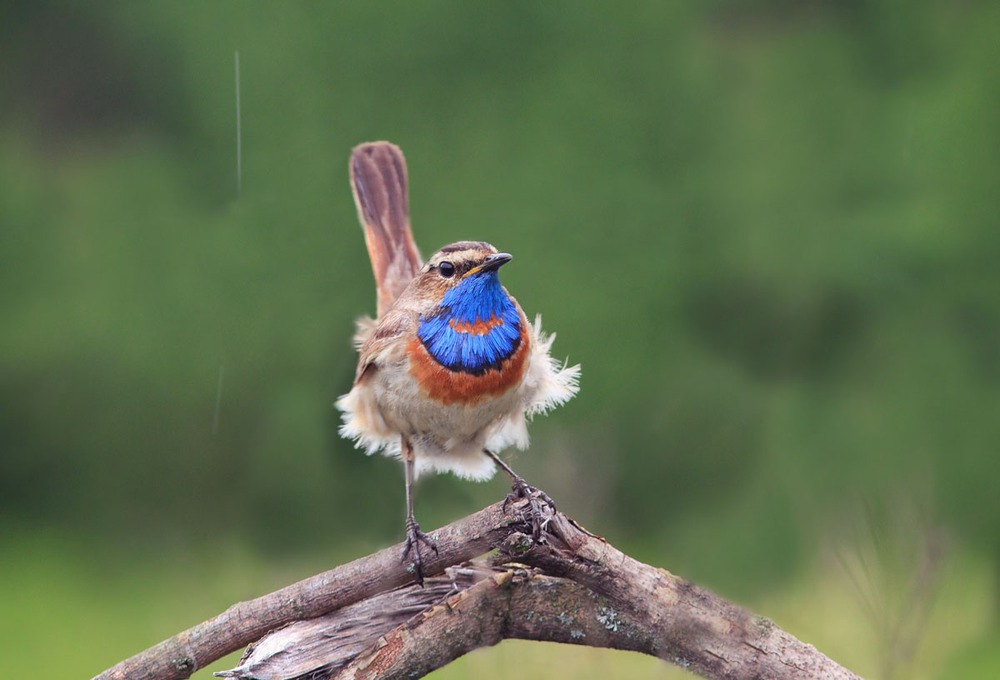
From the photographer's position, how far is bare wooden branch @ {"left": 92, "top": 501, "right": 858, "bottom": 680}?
5.36ft

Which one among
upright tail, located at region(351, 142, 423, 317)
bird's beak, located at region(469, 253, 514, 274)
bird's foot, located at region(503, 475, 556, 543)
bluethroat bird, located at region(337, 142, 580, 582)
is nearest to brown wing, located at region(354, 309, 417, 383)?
bluethroat bird, located at region(337, 142, 580, 582)

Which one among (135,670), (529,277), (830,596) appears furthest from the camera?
(529,277)

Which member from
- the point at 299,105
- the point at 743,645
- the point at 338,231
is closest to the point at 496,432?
the point at 743,645

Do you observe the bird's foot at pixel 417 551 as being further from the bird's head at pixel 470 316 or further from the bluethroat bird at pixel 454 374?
the bird's head at pixel 470 316

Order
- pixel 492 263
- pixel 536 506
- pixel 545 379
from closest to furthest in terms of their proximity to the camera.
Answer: pixel 536 506
pixel 492 263
pixel 545 379

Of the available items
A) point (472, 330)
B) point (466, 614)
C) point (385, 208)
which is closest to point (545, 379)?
point (472, 330)

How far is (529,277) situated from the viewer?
10.7 feet

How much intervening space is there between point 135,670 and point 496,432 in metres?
0.90

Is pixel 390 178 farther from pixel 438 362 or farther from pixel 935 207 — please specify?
pixel 935 207

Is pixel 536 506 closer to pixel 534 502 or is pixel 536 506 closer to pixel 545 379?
Answer: pixel 534 502

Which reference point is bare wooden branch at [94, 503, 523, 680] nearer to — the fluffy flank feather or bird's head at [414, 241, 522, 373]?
bird's head at [414, 241, 522, 373]

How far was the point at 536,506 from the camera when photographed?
1.68 meters

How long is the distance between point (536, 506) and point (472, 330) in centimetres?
60

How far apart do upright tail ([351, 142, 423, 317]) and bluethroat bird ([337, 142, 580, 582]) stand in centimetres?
32
